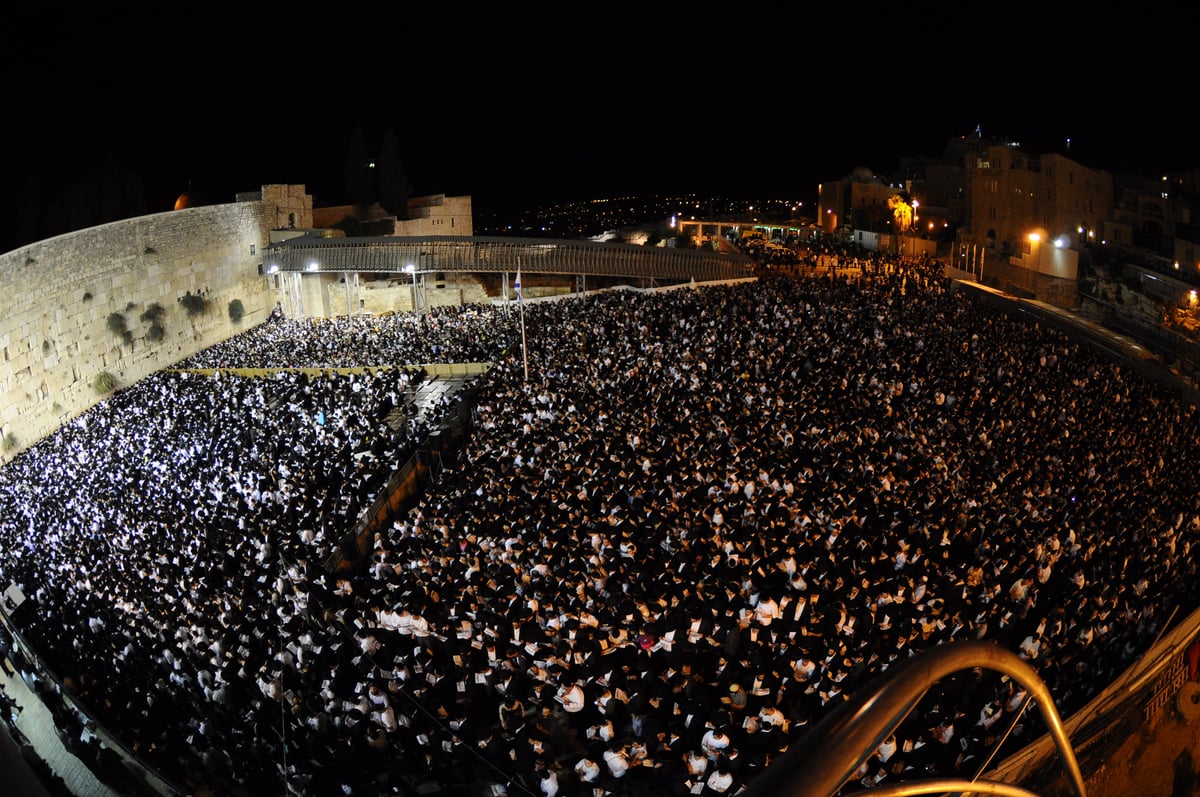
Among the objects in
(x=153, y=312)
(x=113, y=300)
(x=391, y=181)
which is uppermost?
(x=391, y=181)

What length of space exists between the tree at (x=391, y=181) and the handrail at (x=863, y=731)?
3449 centimetres

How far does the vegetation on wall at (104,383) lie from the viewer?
71.9 ft

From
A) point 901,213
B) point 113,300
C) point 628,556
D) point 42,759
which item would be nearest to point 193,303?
point 113,300

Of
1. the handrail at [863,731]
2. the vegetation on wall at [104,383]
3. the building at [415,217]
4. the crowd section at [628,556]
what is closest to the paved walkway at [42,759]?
the crowd section at [628,556]

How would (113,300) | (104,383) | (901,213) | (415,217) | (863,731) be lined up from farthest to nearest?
1. (415,217)
2. (901,213)
3. (113,300)
4. (104,383)
5. (863,731)

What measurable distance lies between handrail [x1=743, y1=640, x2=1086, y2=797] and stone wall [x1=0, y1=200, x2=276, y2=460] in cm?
2098

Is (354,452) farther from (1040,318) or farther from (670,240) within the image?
(670,240)

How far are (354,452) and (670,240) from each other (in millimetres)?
18946

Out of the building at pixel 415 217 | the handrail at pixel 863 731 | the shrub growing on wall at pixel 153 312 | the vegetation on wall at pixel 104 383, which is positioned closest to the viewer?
the handrail at pixel 863 731

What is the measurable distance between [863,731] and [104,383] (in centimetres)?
2361

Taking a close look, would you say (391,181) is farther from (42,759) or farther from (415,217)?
(42,759)

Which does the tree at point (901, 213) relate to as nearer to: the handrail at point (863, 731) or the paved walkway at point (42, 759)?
the paved walkway at point (42, 759)

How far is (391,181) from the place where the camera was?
35406 mm

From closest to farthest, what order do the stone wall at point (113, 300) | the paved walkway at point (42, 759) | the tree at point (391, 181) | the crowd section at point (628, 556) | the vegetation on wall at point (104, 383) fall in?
the crowd section at point (628, 556) → the paved walkway at point (42, 759) → the stone wall at point (113, 300) → the vegetation on wall at point (104, 383) → the tree at point (391, 181)
